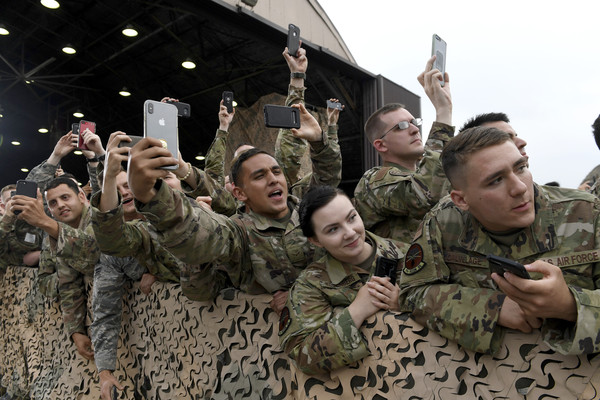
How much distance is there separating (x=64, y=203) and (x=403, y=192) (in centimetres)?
285

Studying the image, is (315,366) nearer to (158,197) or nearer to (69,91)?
(158,197)

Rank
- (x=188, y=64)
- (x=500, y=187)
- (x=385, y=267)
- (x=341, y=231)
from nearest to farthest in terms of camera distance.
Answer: (x=500, y=187) → (x=385, y=267) → (x=341, y=231) → (x=188, y=64)

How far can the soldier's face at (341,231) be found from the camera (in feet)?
5.93

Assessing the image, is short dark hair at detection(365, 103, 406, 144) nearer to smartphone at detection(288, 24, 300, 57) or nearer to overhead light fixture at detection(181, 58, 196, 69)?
smartphone at detection(288, 24, 300, 57)

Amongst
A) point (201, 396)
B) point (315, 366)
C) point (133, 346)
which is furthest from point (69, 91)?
point (315, 366)

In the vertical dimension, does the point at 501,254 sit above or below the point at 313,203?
below

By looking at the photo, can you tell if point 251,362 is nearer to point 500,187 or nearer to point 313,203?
point 313,203

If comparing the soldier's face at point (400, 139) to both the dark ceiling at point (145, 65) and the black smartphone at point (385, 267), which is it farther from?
the dark ceiling at point (145, 65)

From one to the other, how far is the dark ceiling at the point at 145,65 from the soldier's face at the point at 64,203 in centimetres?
368

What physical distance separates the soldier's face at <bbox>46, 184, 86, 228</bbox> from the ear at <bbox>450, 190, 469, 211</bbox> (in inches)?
129

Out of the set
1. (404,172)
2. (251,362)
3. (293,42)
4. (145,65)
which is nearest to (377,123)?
(404,172)

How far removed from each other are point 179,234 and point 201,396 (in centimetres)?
121

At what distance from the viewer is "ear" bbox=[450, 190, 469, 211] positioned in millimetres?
1402

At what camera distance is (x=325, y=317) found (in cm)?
169
